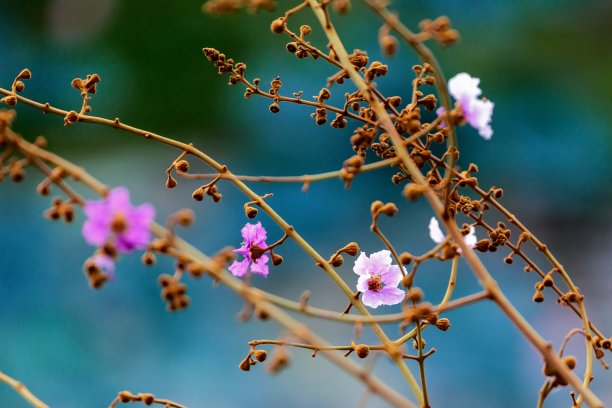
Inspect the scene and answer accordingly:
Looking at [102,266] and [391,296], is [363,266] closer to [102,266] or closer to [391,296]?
[391,296]

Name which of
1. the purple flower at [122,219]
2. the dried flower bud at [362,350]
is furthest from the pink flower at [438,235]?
the purple flower at [122,219]

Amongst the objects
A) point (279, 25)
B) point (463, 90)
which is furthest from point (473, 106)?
point (279, 25)

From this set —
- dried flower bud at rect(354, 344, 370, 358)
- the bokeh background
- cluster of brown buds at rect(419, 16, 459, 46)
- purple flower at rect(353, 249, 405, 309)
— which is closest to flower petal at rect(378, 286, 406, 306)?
purple flower at rect(353, 249, 405, 309)

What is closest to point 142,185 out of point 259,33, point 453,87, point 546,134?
point 259,33

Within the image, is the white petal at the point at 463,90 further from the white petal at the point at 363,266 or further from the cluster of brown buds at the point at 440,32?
the white petal at the point at 363,266

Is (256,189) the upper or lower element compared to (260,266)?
upper

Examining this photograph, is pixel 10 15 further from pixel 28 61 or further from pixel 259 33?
pixel 259 33

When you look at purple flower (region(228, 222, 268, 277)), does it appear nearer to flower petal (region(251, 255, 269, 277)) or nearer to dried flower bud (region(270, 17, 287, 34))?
flower petal (region(251, 255, 269, 277))
